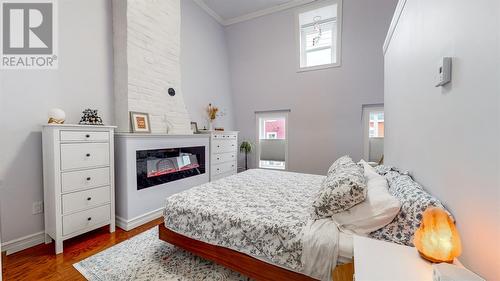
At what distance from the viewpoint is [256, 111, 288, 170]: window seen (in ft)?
15.4

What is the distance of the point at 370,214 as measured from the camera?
1203 mm

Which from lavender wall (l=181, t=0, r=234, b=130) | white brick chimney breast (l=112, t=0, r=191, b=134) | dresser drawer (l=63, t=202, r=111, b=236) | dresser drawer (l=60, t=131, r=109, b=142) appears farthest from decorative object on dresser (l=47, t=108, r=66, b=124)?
lavender wall (l=181, t=0, r=234, b=130)

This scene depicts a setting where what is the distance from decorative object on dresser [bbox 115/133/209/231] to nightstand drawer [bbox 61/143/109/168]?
230 millimetres

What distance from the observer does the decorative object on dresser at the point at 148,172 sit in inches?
95.3

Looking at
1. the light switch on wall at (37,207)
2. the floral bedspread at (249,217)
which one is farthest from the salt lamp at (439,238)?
the light switch on wall at (37,207)

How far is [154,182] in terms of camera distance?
2.73m

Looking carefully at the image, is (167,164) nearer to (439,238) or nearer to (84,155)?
(84,155)

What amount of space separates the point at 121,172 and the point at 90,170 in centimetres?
36

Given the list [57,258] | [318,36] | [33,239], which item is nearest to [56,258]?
[57,258]

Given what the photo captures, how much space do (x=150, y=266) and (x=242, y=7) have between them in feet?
15.0

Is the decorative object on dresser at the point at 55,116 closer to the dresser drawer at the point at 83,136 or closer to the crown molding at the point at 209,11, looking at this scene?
the dresser drawer at the point at 83,136

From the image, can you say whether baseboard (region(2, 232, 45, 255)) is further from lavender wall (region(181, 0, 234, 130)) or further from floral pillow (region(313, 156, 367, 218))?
floral pillow (region(313, 156, 367, 218))

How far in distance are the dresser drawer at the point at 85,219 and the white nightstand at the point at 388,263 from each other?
2496mm

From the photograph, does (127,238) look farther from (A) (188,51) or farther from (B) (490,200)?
(A) (188,51)
